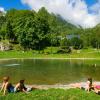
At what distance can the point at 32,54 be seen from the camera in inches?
4956

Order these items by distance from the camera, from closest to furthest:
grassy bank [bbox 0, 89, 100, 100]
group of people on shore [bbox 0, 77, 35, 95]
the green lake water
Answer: grassy bank [bbox 0, 89, 100, 100] → group of people on shore [bbox 0, 77, 35, 95] → the green lake water

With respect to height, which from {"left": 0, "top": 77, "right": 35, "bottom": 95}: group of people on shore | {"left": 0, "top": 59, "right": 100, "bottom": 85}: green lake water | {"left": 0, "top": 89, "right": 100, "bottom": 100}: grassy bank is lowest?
{"left": 0, "top": 59, "right": 100, "bottom": 85}: green lake water

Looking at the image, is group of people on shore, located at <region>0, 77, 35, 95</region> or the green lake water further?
the green lake water

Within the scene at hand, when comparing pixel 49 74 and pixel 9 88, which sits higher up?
pixel 9 88

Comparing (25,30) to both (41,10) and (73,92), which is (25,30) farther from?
(73,92)

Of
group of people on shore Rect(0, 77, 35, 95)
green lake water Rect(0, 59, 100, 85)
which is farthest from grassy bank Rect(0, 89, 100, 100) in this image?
green lake water Rect(0, 59, 100, 85)

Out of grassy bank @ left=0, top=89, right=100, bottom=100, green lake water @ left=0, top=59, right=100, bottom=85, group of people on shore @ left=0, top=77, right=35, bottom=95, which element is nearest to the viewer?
grassy bank @ left=0, top=89, right=100, bottom=100

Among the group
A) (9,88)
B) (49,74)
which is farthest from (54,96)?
(49,74)

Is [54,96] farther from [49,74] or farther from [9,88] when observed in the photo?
[49,74]

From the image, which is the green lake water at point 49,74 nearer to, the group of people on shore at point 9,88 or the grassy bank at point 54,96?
the group of people on shore at point 9,88

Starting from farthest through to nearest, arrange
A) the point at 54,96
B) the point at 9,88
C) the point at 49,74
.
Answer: the point at 49,74 → the point at 9,88 → the point at 54,96

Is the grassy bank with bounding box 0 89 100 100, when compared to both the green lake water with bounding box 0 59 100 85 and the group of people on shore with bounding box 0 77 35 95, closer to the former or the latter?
the group of people on shore with bounding box 0 77 35 95

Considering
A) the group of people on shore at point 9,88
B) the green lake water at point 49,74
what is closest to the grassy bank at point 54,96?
the group of people on shore at point 9,88

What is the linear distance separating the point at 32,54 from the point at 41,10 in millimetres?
62322
